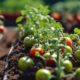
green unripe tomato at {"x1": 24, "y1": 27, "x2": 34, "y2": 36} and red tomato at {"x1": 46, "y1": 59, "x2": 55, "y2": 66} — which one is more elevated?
green unripe tomato at {"x1": 24, "y1": 27, "x2": 34, "y2": 36}

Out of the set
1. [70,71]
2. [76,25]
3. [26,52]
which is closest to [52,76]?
[70,71]

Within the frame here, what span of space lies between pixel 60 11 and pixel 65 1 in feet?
12.9

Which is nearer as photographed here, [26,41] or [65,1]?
[26,41]

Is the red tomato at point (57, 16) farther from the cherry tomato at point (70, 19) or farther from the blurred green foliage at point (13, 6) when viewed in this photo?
the blurred green foliage at point (13, 6)

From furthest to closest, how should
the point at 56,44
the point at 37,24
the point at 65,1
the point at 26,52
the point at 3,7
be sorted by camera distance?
the point at 65,1 < the point at 3,7 < the point at 37,24 < the point at 26,52 < the point at 56,44

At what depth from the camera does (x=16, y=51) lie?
6586 millimetres

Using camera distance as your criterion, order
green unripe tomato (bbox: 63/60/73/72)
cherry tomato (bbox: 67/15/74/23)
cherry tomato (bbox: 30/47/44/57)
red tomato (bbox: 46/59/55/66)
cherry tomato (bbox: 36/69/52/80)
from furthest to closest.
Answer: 1. cherry tomato (bbox: 67/15/74/23)
2. cherry tomato (bbox: 30/47/44/57)
3. red tomato (bbox: 46/59/55/66)
4. green unripe tomato (bbox: 63/60/73/72)
5. cherry tomato (bbox: 36/69/52/80)

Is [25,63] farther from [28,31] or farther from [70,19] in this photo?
[70,19]

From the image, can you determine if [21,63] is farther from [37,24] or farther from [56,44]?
[37,24]

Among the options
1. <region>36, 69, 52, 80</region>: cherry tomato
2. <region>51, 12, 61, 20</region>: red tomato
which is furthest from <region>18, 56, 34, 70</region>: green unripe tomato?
<region>51, 12, 61, 20</region>: red tomato

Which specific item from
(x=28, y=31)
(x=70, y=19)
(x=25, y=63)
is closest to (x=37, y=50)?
(x=25, y=63)

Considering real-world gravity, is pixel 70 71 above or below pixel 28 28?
below

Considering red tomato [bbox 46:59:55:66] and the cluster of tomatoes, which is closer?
the cluster of tomatoes

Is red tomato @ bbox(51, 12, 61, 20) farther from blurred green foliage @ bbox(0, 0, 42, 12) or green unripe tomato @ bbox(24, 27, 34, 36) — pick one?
green unripe tomato @ bbox(24, 27, 34, 36)
